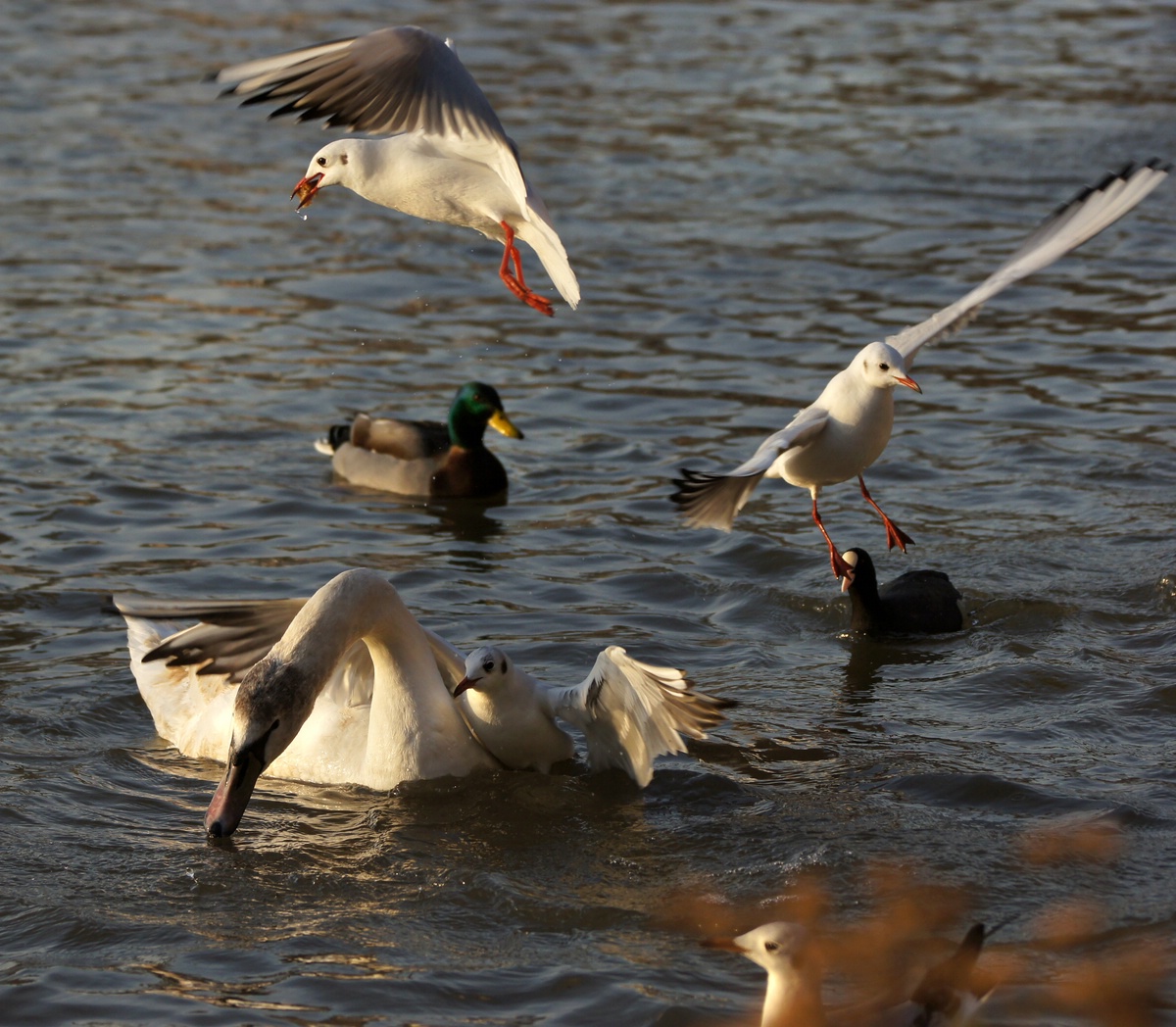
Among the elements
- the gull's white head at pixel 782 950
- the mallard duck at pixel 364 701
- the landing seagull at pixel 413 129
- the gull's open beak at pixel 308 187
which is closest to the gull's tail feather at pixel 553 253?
the landing seagull at pixel 413 129

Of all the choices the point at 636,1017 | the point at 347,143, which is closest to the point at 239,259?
the point at 347,143

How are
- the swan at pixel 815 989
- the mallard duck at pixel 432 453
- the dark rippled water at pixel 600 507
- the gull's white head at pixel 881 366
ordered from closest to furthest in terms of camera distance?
1. the swan at pixel 815 989
2. the dark rippled water at pixel 600 507
3. the gull's white head at pixel 881 366
4. the mallard duck at pixel 432 453

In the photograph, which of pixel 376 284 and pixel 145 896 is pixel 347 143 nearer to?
pixel 145 896

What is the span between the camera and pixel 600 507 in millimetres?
11523

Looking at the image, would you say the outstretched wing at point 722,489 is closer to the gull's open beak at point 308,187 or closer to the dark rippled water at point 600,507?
the dark rippled water at point 600,507

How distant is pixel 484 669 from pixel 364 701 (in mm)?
891

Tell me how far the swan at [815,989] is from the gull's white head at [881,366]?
373 centimetres

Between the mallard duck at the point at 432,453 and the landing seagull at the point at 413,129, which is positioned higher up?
the landing seagull at the point at 413,129

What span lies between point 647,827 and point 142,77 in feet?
57.6

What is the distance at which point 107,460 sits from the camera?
1202cm

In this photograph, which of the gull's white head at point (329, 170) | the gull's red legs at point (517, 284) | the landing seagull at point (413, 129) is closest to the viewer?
the landing seagull at point (413, 129)

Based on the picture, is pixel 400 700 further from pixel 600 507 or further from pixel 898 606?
pixel 600 507

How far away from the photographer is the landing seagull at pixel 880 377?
881cm

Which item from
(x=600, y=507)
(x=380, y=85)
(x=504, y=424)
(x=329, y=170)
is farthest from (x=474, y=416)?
Result: (x=380, y=85)
